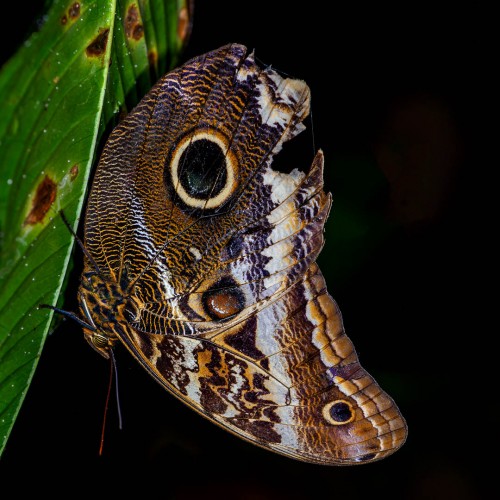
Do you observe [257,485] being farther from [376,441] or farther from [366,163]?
[366,163]

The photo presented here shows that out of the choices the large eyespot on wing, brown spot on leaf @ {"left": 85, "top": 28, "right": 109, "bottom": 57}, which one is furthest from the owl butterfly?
brown spot on leaf @ {"left": 85, "top": 28, "right": 109, "bottom": 57}

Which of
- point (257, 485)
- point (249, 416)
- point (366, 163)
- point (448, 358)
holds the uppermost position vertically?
point (366, 163)

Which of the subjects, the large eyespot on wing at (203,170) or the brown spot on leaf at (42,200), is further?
the large eyespot on wing at (203,170)

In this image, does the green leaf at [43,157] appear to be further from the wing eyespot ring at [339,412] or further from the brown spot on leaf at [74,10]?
the wing eyespot ring at [339,412]

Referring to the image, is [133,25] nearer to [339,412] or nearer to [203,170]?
[203,170]

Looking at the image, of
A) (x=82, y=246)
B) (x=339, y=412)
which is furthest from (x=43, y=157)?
(x=339, y=412)

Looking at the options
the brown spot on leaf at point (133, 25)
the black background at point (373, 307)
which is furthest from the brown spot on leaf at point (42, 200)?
the black background at point (373, 307)

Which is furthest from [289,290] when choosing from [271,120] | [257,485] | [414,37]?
[257,485]
